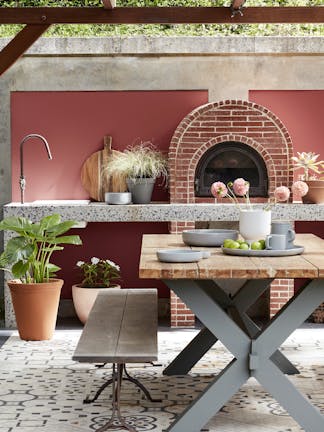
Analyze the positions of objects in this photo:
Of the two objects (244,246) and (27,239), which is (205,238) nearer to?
(244,246)

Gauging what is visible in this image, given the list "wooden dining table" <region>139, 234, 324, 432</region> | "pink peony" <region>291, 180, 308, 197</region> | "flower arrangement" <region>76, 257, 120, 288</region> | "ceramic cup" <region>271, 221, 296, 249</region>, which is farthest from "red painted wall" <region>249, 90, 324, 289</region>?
"wooden dining table" <region>139, 234, 324, 432</region>

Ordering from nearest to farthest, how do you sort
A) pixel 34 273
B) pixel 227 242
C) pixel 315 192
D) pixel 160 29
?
pixel 227 242
pixel 34 273
pixel 315 192
pixel 160 29

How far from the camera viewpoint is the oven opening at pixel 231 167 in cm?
872

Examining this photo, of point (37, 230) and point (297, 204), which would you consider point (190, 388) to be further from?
point (297, 204)

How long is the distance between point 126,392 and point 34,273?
2.30 metres

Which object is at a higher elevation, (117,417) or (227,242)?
(227,242)

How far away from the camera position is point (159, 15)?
7488mm

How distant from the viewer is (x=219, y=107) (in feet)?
28.4

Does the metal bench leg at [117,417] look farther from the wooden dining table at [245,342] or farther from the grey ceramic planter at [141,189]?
the grey ceramic planter at [141,189]

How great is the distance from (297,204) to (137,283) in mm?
1871

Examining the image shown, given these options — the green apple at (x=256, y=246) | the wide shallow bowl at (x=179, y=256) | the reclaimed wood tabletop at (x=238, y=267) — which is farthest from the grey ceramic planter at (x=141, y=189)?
the wide shallow bowl at (x=179, y=256)

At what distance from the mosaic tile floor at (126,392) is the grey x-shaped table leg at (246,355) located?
282mm

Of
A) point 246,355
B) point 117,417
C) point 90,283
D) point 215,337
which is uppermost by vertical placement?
point 90,283

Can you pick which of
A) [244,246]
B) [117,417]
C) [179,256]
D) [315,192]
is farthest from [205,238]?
[315,192]
